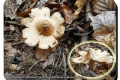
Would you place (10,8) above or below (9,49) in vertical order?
above

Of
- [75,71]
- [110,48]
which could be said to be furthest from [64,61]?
[110,48]

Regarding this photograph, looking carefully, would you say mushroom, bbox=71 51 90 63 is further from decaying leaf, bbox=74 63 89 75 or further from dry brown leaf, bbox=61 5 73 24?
dry brown leaf, bbox=61 5 73 24

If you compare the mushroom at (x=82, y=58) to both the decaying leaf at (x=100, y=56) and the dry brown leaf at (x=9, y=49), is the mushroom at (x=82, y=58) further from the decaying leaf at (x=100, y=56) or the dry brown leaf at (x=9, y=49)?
the dry brown leaf at (x=9, y=49)

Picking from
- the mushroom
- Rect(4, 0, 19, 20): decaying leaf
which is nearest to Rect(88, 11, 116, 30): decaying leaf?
the mushroom

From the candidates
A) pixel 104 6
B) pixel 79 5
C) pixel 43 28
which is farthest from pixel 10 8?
pixel 104 6

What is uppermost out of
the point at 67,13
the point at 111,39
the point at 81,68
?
the point at 67,13

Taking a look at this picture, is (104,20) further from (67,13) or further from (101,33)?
(67,13)

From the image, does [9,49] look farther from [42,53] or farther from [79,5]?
[79,5]
